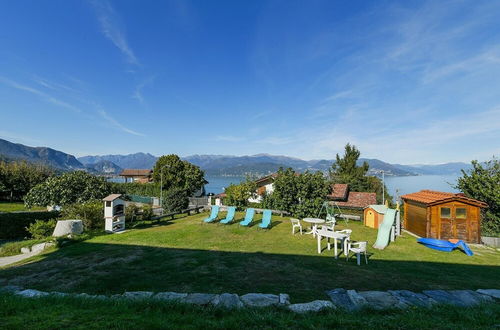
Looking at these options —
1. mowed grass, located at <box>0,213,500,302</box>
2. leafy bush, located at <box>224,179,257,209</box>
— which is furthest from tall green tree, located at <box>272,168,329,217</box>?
mowed grass, located at <box>0,213,500,302</box>

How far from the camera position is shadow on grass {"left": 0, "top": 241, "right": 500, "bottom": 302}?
5336 mm

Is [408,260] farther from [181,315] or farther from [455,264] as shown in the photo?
[181,315]

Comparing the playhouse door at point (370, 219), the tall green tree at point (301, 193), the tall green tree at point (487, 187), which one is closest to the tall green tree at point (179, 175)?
the tall green tree at point (301, 193)

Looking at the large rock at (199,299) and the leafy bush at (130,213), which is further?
the leafy bush at (130,213)

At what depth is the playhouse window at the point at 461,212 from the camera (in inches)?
456

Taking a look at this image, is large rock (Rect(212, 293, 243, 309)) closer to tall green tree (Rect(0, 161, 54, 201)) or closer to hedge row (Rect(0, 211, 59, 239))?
hedge row (Rect(0, 211, 59, 239))

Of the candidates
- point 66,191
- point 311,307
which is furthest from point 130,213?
point 311,307

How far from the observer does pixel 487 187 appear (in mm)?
13633

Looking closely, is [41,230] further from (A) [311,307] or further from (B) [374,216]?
(B) [374,216]

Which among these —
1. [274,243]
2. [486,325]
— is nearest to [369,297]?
[486,325]

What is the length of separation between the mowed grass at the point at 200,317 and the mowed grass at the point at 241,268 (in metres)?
1.30

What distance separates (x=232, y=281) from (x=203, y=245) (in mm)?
4325

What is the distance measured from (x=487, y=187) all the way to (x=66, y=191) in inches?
1160

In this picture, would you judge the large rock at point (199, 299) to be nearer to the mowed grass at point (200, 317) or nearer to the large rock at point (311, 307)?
the mowed grass at point (200, 317)
